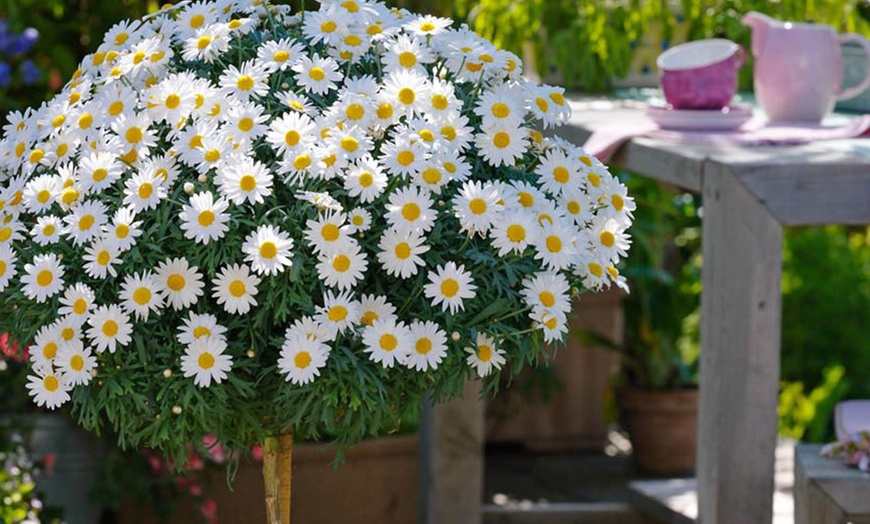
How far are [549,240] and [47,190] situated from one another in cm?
51

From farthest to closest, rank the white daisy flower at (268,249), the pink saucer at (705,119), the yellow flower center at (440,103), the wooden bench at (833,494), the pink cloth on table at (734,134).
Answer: the pink saucer at (705,119) < the pink cloth on table at (734,134) < the wooden bench at (833,494) < the yellow flower center at (440,103) < the white daisy flower at (268,249)

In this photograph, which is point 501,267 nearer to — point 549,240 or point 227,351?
point 549,240

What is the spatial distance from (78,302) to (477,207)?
39cm

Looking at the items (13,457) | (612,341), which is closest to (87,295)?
(13,457)

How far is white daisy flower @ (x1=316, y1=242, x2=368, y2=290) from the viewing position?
137 centimetres

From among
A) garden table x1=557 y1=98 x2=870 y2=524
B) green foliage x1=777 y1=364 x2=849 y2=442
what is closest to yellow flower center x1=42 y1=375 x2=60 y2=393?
garden table x1=557 y1=98 x2=870 y2=524

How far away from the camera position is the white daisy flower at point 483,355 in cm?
→ 142

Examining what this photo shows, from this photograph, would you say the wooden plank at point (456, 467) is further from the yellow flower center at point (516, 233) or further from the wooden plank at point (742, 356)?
the yellow flower center at point (516, 233)

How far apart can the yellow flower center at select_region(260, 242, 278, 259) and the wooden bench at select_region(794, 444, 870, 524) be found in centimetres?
126

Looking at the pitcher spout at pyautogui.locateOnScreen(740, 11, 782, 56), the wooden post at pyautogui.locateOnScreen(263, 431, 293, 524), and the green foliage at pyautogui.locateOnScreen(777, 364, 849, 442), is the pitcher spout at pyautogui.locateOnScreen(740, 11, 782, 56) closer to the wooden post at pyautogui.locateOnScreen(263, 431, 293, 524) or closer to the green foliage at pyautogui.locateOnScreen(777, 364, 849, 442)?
the wooden post at pyautogui.locateOnScreen(263, 431, 293, 524)

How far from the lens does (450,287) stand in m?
1.39

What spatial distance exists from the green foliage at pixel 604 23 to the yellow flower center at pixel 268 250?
1.94 m

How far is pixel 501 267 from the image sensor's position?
4.68 ft

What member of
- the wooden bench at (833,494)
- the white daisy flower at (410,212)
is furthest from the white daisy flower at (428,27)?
the wooden bench at (833,494)
